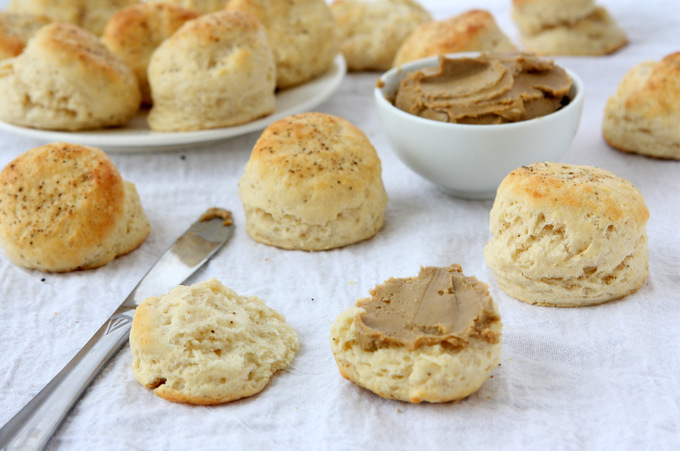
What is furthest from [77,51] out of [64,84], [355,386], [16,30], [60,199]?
[355,386]

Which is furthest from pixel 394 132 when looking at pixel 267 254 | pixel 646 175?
pixel 646 175

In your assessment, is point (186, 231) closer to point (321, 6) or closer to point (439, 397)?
point (439, 397)

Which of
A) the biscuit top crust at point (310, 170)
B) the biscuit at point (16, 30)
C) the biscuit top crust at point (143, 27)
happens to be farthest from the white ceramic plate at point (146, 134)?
the biscuit top crust at point (310, 170)

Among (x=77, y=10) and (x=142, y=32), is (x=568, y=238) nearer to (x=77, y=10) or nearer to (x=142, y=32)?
(x=142, y=32)

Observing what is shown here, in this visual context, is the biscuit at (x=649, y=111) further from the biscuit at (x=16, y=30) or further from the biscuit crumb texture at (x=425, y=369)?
the biscuit at (x=16, y=30)

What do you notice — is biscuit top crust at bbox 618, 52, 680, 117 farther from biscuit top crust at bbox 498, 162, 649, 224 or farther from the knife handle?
the knife handle

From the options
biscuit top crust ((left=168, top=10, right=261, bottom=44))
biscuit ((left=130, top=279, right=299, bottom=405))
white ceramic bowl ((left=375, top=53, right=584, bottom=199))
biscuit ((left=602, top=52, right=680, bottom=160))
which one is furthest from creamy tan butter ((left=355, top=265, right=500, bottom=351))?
biscuit top crust ((left=168, top=10, right=261, bottom=44))

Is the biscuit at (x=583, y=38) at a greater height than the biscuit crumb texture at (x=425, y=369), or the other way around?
the biscuit crumb texture at (x=425, y=369)
